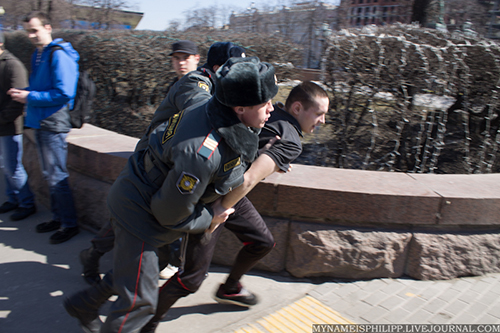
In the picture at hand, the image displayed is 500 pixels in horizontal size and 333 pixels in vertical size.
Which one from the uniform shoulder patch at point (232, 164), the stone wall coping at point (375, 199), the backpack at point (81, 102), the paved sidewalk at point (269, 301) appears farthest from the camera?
the backpack at point (81, 102)

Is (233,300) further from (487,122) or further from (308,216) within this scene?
(487,122)

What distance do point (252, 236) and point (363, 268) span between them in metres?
1.08

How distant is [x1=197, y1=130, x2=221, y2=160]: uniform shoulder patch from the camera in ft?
5.46

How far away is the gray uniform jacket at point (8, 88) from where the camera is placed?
371cm

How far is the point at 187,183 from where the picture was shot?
168cm

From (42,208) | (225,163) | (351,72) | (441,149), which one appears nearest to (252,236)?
(225,163)

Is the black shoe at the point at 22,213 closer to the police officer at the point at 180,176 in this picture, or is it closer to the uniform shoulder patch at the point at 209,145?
the police officer at the point at 180,176

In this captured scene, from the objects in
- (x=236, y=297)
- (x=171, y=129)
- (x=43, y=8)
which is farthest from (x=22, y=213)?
(x=43, y=8)

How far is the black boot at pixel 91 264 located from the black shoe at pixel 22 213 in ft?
4.94

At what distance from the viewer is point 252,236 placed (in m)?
2.55

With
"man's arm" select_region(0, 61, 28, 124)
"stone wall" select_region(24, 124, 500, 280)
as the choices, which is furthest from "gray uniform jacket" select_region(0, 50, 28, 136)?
"stone wall" select_region(24, 124, 500, 280)

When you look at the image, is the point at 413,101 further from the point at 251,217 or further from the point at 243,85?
the point at 243,85

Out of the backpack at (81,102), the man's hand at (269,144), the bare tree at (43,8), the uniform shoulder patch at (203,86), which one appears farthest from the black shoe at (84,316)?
the bare tree at (43,8)

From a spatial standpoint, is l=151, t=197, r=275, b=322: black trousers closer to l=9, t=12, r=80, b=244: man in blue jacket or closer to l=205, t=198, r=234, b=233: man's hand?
l=205, t=198, r=234, b=233: man's hand
